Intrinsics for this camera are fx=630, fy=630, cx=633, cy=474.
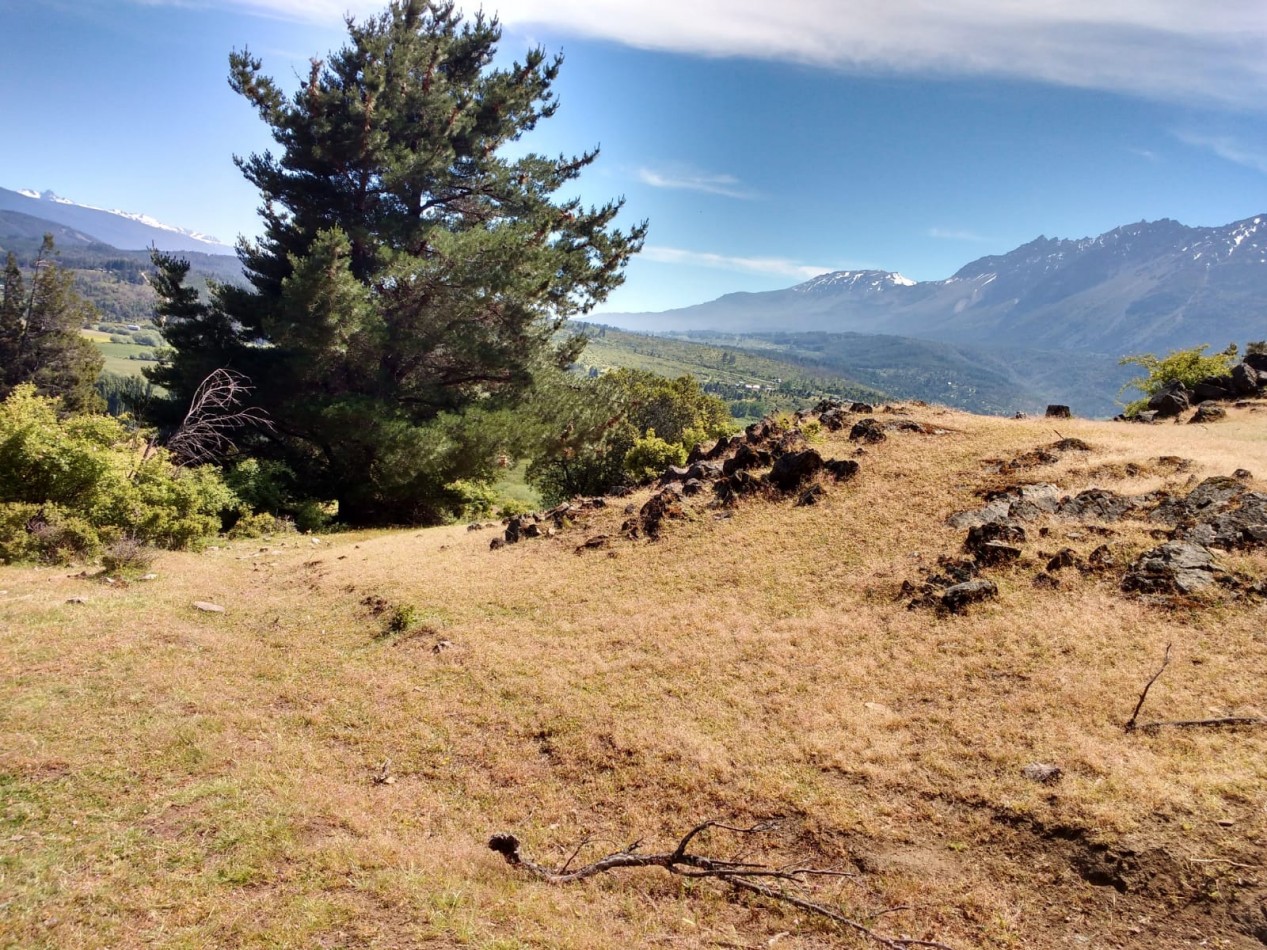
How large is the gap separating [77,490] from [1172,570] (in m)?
24.0

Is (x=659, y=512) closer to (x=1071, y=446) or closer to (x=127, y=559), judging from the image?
(x=1071, y=446)

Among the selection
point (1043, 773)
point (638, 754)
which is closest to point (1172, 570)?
point (1043, 773)

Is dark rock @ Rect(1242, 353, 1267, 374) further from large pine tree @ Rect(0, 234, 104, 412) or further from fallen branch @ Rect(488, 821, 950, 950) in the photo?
large pine tree @ Rect(0, 234, 104, 412)

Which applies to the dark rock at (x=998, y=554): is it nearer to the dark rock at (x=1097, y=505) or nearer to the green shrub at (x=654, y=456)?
the dark rock at (x=1097, y=505)

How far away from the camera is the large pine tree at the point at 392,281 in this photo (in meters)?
23.4

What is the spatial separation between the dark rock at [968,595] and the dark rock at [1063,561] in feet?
4.43

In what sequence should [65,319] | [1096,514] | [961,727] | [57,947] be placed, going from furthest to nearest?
[65,319] → [1096,514] → [961,727] → [57,947]

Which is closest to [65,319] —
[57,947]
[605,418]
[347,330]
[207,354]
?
[207,354]

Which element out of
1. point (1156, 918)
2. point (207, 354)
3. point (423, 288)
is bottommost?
point (1156, 918)

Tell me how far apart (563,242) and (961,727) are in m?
27.9

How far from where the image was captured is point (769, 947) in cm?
540

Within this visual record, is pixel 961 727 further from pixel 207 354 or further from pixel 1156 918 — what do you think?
pixel 207 354

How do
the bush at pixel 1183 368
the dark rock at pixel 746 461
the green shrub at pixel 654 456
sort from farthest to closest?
1. the green shrub at pixel 654 456
2. the bush at pixel 1183 368
3. the dark rock at pixel 746 461

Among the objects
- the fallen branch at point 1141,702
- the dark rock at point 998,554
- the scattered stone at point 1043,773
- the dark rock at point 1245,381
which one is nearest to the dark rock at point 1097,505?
the dark rock at point 998,554
